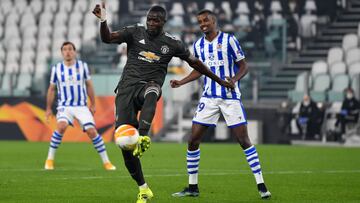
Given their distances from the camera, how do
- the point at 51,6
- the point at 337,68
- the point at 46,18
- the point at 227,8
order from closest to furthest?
the point at 337,68
the point at 227,8
the point at 46,18
the point at 51,6

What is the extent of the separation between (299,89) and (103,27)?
19.6 meters

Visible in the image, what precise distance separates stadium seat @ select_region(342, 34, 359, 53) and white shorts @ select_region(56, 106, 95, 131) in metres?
15.0

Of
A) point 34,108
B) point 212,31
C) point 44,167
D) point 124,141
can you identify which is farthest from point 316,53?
point 124,141

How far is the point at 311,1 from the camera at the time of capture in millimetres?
31562

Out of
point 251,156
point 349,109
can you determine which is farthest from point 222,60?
point 349,109

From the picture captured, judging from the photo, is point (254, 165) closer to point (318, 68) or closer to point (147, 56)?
point (147, 56)

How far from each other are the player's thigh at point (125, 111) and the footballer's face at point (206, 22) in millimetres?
1919

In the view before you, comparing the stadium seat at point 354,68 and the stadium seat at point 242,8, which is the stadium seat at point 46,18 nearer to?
the stadium seat at point 242,8

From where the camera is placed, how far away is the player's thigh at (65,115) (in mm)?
16312

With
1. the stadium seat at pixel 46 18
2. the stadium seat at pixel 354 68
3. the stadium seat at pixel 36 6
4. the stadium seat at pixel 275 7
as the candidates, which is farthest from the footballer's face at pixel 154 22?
the stadium seat at pixel 36 6

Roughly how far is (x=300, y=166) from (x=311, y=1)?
15.4m

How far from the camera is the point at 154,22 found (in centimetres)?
961

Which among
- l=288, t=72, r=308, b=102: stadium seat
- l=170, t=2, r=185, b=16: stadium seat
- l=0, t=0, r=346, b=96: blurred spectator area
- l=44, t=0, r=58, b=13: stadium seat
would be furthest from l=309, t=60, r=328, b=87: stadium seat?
l=44, t=0, r=58, b=13: stadium seat

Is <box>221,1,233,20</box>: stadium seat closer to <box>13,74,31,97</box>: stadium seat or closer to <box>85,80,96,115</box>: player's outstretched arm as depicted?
<box>13,74,31,97</box>: stadium seat
